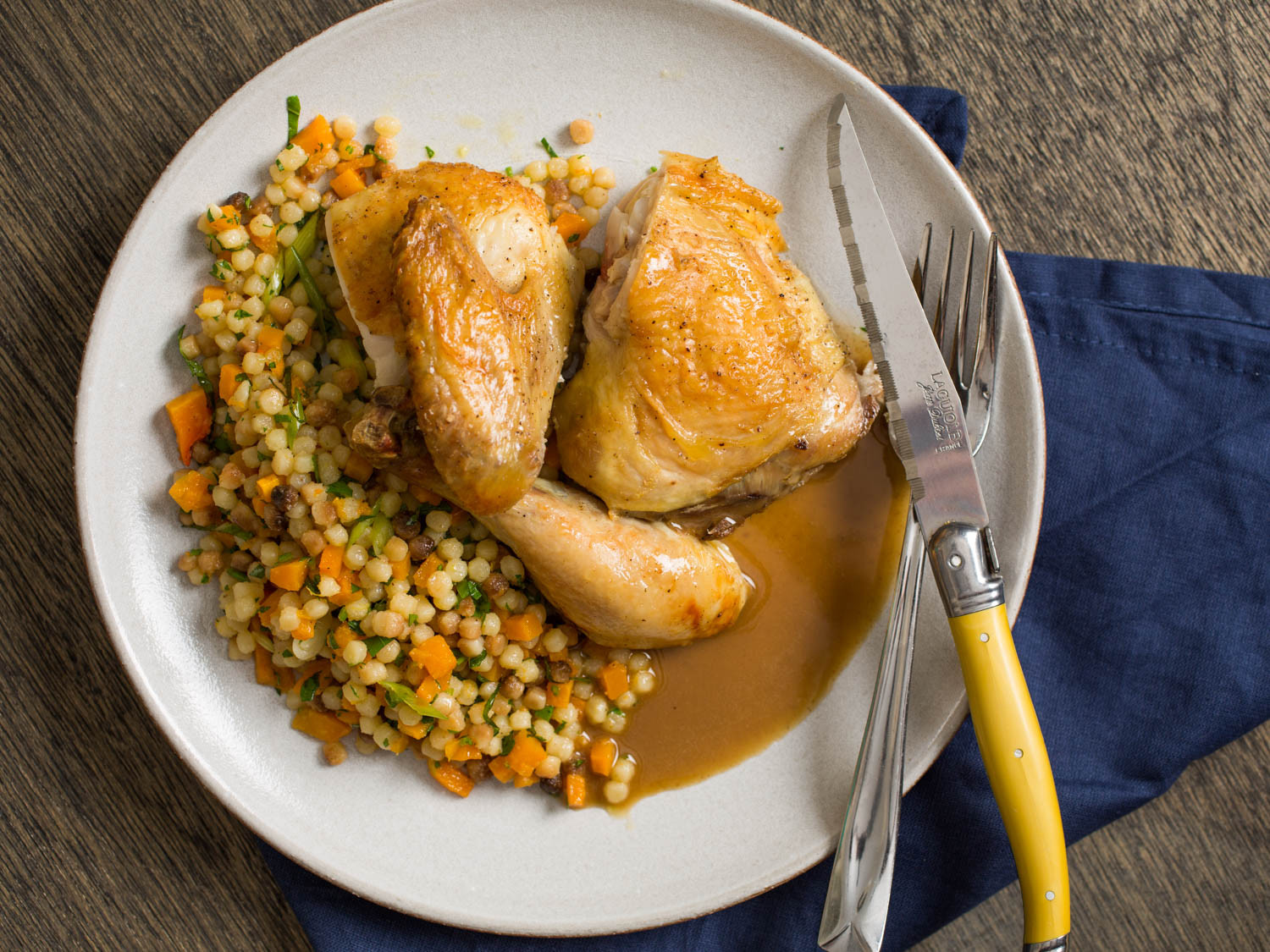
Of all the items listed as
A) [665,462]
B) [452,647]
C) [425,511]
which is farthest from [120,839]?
[665,462]

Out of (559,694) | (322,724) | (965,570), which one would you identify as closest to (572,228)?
(559,694)

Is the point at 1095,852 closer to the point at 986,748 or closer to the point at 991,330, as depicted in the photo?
the point at 986,748

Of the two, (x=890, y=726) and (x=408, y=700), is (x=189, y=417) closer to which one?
(x=408, y=700)

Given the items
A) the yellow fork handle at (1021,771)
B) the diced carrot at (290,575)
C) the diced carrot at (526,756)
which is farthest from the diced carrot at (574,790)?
the yellow fork handle at (1021,771)

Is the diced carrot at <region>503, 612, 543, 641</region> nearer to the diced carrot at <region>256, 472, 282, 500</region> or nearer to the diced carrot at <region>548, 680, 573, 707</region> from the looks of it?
the diced carrot at <region>548, 680, 573, 707</region>

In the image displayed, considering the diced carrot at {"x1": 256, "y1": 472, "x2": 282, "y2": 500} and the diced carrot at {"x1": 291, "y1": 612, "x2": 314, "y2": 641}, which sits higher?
the diced carrot at {"x1": 256, "y1": 472, "x2": 282, "y2": 500}

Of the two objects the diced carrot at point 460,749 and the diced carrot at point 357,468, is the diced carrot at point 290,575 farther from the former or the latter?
the diced carrot at point 460,749

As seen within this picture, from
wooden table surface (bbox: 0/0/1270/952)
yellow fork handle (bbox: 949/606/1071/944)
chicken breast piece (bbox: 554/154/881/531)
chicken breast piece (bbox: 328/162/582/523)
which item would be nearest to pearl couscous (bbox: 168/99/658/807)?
chicken breast piece (bbox: 328/162/582/523)
